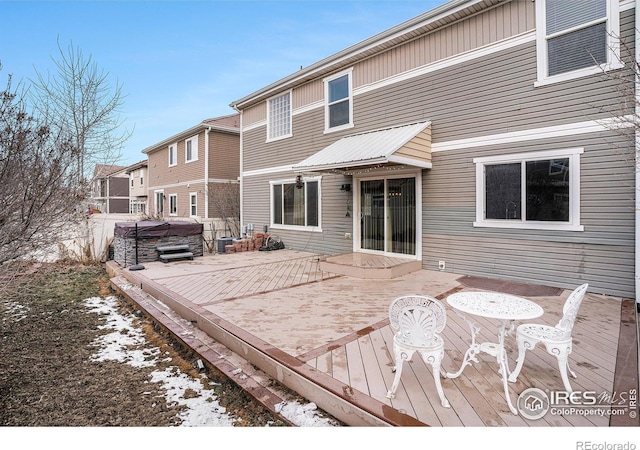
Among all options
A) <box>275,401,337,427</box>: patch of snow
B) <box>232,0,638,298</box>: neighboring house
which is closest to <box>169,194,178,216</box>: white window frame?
<box>232,0,638,298</box>: neighboring house

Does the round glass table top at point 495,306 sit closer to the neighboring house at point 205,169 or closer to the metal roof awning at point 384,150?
the metal roof awning at point 384,150

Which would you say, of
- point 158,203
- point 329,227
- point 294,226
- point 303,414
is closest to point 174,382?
point 303,414

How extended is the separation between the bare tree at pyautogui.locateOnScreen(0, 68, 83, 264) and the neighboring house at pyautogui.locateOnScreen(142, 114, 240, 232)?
39.0 ft

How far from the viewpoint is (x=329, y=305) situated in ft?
17.6

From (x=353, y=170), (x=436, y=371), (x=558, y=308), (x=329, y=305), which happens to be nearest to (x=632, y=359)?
(x=558, y=308)

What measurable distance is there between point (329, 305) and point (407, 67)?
6309 millimetres

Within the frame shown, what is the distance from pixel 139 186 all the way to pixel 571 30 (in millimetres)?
28588

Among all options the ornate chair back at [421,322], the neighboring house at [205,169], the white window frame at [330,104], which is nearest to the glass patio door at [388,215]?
the white window frame at [330,104]

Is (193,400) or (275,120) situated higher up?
(275,120)

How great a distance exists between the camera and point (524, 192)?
21.3ft

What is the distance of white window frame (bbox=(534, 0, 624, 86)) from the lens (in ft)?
18.0

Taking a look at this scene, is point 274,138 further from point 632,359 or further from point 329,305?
point 632,359

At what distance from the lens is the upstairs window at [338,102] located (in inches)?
382

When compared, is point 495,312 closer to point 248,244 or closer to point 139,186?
point 248,244
